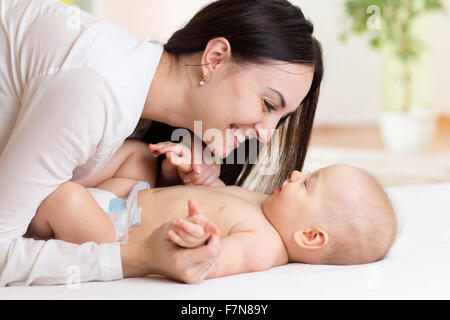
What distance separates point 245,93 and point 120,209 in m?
0.36

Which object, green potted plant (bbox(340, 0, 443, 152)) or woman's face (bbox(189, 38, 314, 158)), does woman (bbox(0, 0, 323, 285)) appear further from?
green potted plant (bbox(340, 0, 443, 152))

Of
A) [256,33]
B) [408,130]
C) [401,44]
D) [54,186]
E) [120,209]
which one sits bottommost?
[408,130]

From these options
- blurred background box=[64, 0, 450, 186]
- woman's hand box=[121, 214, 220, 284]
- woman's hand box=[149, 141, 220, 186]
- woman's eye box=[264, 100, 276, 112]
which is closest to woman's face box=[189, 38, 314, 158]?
woman's eye box=[264, 100, 276, 112]

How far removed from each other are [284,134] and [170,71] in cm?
36

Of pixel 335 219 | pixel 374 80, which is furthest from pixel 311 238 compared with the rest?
pixel 374 80

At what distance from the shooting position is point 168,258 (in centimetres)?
98

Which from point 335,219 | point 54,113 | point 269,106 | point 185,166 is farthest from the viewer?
point 185,166

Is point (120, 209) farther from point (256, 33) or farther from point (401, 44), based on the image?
point (401, 44)

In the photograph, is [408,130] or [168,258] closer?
[168,258]

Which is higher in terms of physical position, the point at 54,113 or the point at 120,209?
the point at 54,113

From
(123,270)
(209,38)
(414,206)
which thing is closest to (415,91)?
(414,206)

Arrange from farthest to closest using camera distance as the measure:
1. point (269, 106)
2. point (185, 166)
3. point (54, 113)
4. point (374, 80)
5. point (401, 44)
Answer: point (374, 80), point (401, 44), point (185, 166), point (269, 106), point (54, 113)

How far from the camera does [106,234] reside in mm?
1143
